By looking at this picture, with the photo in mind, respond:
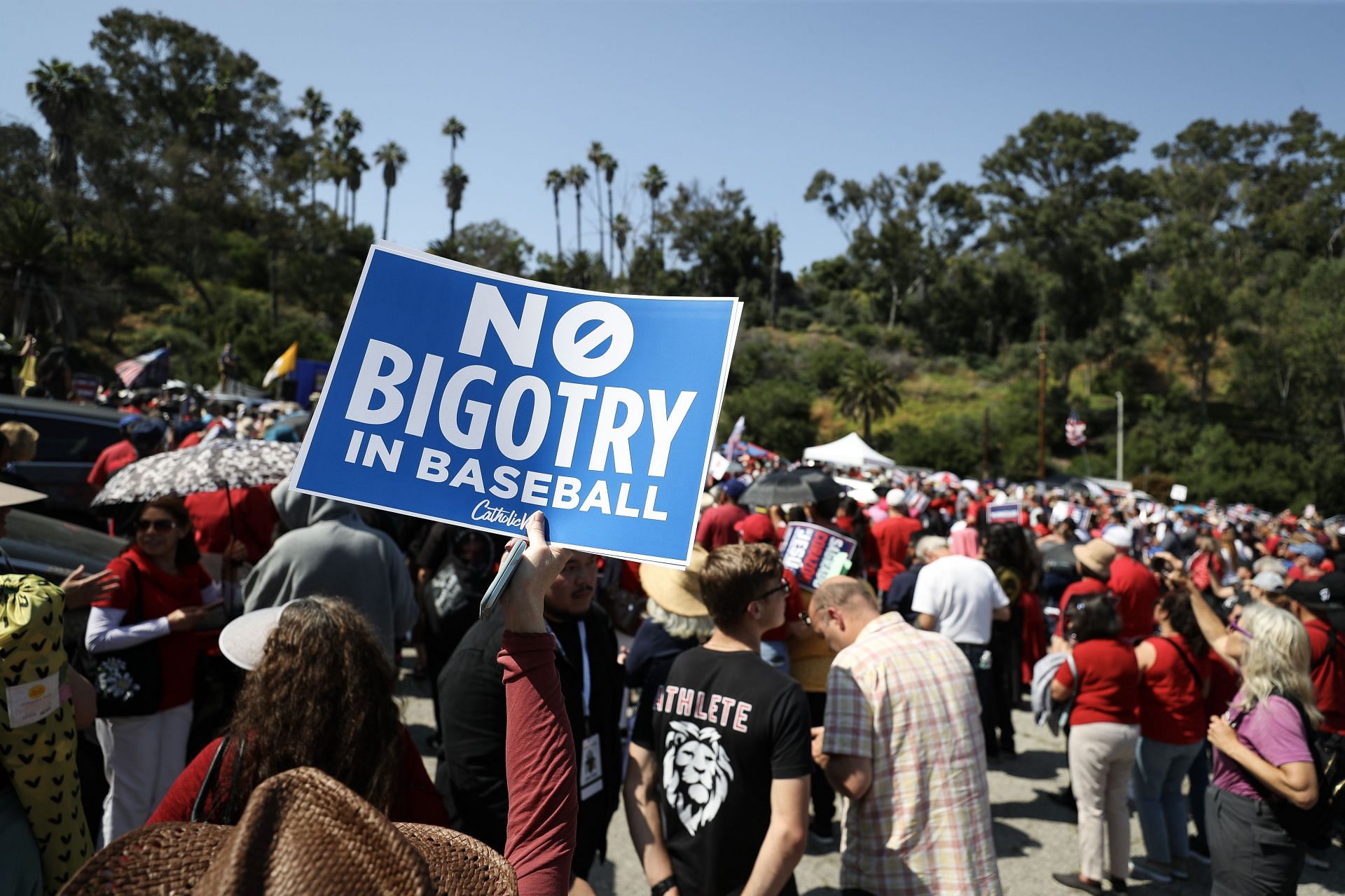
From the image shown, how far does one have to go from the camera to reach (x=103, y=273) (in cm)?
4538

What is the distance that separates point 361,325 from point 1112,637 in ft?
13.8

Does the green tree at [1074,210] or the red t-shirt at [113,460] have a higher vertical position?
the green tree at [1074,210]

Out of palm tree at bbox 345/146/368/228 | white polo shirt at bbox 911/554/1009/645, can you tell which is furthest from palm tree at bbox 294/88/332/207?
white polo shirt at bbox 911/554/1009/645

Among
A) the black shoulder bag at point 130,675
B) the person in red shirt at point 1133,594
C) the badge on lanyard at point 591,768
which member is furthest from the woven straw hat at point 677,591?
the person in red shirt at point 1133,594

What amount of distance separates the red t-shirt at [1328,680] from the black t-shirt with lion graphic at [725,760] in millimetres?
3829

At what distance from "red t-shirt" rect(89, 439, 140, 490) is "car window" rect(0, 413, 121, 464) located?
1.49 m

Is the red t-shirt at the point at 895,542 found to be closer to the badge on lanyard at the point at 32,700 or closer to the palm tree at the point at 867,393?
the badge on lanyard at the point at 32,700

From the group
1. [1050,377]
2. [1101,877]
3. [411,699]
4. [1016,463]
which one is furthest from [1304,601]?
[1050,377]

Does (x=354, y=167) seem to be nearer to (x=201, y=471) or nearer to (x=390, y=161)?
(x=390, y=161)

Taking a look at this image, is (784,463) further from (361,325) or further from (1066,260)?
(1066,260)

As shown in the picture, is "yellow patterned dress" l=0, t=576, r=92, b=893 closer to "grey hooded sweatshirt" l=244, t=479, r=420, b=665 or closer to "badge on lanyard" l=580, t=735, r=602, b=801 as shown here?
"badge on lanyard" l=580, t=735, r=602, b=801

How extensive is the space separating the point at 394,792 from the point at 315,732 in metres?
0.22

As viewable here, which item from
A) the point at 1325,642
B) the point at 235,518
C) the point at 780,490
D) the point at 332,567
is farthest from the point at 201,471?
the point at 1325,642

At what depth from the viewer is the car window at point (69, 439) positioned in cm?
878
